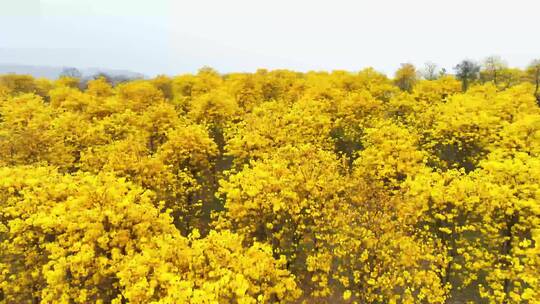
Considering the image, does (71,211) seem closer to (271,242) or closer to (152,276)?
(152,276)

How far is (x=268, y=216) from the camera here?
29172 mm

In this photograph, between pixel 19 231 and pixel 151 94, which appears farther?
pixel 151 94

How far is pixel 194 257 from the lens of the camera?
2064 cm

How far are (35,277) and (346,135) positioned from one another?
4012 centimetres

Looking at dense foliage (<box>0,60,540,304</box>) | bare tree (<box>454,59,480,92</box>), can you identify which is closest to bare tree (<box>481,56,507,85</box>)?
bare tree (<box>454,59,480,92</box>)

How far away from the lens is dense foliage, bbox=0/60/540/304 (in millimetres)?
21734

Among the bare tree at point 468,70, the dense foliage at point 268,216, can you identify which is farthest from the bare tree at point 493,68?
the dense foliage at point 268,216

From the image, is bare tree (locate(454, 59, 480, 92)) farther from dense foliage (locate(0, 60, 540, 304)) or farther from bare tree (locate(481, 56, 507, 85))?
dense foliage (locate(0, 60, 540, 304))

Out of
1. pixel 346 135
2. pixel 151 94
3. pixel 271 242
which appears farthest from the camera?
pixel 151 94

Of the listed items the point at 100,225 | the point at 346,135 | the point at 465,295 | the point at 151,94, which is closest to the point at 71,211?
the point at 100,225

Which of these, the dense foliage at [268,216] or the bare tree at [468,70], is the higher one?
the bare tree at [468,70]

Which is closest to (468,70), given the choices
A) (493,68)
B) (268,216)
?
(493,68)

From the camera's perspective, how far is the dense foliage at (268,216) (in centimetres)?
2173

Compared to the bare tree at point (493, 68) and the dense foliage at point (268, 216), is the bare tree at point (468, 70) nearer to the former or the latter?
the bare tree at point (493, 68)
